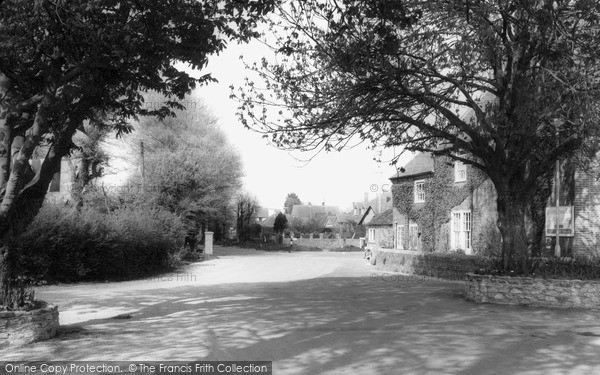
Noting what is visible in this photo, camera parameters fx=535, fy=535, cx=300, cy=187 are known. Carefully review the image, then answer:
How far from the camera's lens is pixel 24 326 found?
914 cm

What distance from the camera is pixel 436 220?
3094cm

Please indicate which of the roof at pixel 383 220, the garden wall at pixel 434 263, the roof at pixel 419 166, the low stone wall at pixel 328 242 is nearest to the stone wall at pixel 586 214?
the garden wall at pixel 434 263

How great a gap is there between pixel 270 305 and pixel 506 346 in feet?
21.6

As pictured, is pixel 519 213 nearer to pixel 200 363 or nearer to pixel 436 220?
pixel 200 363

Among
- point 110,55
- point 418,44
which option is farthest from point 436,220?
point 110,55

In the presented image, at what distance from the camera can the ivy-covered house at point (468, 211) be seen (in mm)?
20938

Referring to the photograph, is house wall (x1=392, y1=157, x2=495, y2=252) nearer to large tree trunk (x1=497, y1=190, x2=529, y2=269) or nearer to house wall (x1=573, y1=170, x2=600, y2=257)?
house wall (x1=573, y1=170, x2=600, y2=257)

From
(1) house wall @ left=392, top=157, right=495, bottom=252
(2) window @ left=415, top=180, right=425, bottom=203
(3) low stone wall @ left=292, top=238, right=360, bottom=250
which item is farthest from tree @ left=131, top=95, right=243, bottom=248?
(3) low stone wall @ left=292, top=238, right=360, bottom=250

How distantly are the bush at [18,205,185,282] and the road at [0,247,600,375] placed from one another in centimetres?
191

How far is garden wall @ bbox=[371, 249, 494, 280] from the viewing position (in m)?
21.9

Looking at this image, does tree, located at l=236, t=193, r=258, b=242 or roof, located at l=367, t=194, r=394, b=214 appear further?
tree, located at l=236, t=193, r=258, b=242

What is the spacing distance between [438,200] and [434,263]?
693cm

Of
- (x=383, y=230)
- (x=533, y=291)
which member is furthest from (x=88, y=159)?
(x=533, y=291)

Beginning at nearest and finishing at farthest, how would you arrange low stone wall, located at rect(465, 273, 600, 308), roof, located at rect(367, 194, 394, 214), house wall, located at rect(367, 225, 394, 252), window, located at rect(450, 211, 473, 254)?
1. low stone wall, located at rect(465, 273, 600, 308)
2. window, located at rect(450, 211, 473, 254)
3. house wall, located at rect(367, 225, 394, 252)
4. roof, located at rect(367, 194, 394, 214)
